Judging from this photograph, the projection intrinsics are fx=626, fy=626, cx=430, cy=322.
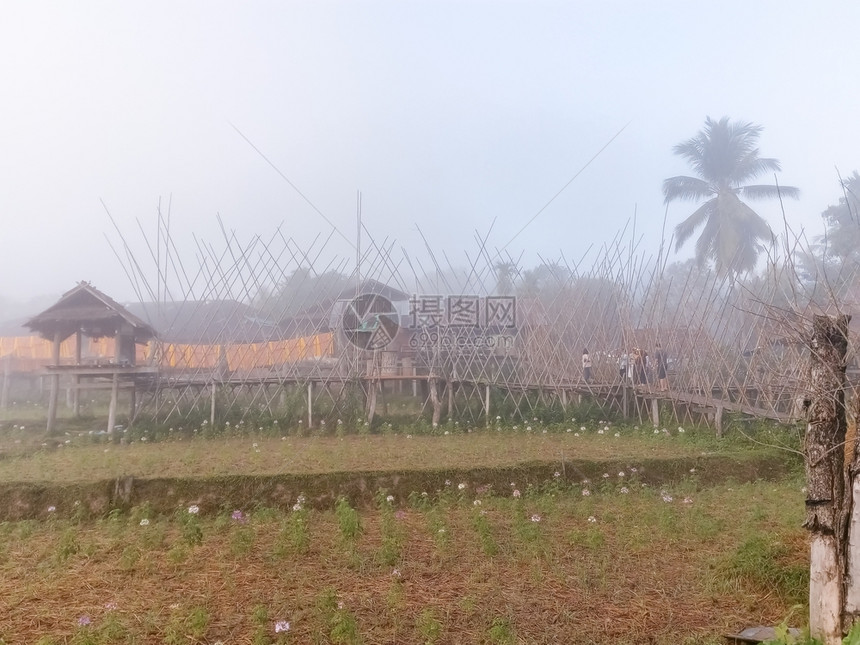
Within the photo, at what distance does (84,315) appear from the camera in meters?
9.51

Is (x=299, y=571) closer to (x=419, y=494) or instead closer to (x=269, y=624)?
(x=269, y=624)


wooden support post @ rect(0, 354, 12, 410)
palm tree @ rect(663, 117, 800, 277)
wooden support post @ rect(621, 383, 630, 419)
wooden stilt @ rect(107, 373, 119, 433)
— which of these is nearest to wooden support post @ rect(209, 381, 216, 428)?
wooden stilt @ rect(107, 373, 119, 433)

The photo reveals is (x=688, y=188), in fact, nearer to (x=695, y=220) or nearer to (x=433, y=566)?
(x=695, y=220)

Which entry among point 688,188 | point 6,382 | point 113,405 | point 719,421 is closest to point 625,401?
point 719,421

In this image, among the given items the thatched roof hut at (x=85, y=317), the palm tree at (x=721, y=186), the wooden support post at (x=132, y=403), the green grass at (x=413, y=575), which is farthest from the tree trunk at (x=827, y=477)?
the palm tree at (x=721, y=186)

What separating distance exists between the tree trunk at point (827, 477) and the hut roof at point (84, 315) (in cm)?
924

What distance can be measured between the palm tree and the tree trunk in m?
18.1

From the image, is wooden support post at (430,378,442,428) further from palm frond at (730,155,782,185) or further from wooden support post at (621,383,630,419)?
palm frond at (730,155,782,185)

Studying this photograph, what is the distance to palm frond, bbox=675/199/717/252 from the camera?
2009 cm

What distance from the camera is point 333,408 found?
9289mm

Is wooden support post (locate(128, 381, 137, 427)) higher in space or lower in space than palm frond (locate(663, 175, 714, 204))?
lower

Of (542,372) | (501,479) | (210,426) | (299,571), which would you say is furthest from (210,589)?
(542,372)

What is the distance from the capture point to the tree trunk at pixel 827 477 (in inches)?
100

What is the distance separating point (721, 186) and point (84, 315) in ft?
62.1
